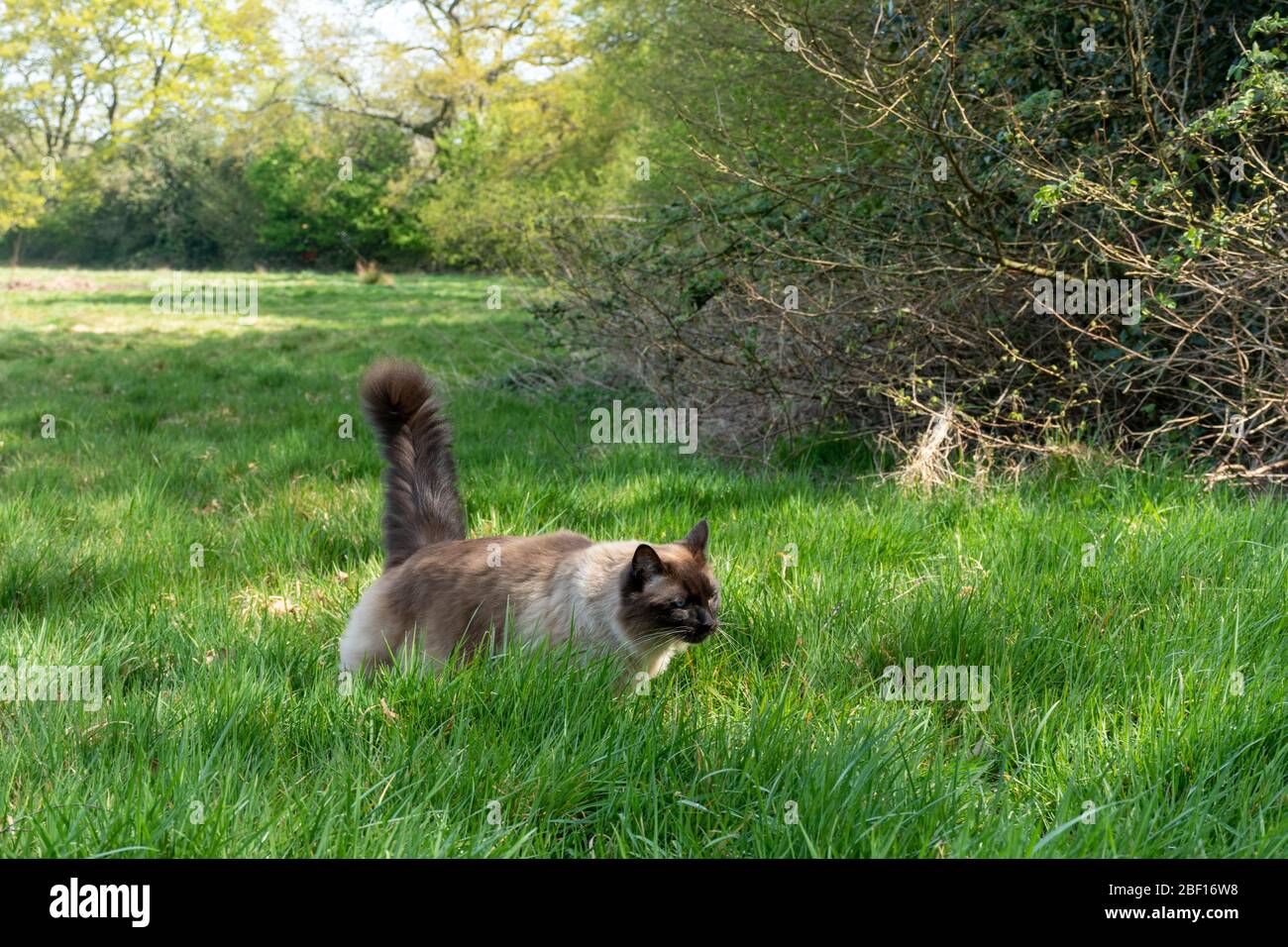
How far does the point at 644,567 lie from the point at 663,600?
0.42 feet

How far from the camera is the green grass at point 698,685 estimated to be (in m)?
2.07

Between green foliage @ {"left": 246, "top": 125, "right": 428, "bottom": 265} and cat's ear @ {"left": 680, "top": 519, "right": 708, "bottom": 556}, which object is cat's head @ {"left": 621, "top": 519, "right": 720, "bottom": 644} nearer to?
cat's ear @ {"left": 680, "top": 519, "right": 708, "bottom": 556}

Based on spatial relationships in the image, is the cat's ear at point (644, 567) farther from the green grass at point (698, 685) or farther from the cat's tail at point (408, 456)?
the cat's tail at point (408, 456)

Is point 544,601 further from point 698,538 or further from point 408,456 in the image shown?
point 408,456

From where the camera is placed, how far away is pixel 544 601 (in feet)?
10.8

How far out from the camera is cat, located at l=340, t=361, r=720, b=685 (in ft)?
10.5

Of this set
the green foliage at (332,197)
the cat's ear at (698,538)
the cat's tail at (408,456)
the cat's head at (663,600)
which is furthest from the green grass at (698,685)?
the green foliage at (332,197)

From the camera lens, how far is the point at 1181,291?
5.34m

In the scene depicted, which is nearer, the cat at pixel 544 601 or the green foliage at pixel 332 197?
the cat at pixel 544 601

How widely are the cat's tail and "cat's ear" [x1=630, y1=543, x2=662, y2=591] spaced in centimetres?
102

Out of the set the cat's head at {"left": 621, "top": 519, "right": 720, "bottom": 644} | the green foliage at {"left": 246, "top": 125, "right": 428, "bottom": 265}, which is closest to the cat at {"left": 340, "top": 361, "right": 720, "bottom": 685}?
the cat's head at {"left": 621, "top": 519, "right": 720, "bottom": 644}

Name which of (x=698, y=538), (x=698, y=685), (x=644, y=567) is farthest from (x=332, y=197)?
(x=698, y=685)

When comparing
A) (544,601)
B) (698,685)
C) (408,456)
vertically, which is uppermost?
(408,456)

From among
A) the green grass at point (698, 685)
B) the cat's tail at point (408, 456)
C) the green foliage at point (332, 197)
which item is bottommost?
the green grass at point (698, 685)
